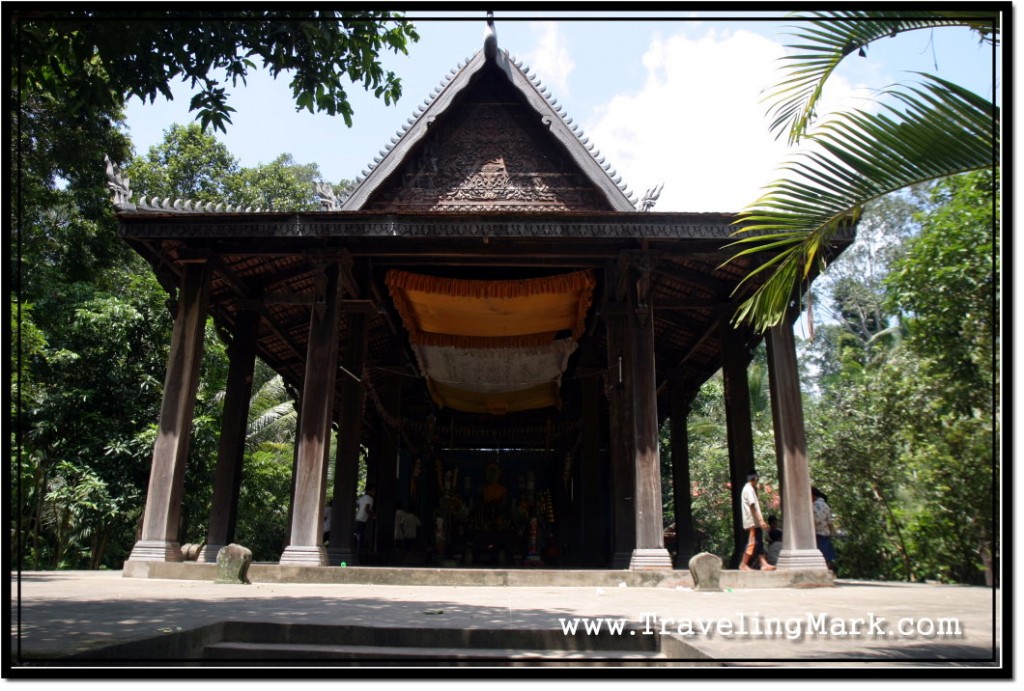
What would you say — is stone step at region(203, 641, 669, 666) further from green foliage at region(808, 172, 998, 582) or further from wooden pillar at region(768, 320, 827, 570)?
wooden pillar at region(768, 320, 827, 570)

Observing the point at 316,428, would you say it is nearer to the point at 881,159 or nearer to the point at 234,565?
the point at 234,565

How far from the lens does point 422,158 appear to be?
1072 cm

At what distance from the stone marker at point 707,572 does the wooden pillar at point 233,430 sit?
6.70 metres

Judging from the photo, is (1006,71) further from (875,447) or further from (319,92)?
(875,447)

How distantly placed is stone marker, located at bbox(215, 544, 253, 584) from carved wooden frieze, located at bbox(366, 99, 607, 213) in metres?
4.79

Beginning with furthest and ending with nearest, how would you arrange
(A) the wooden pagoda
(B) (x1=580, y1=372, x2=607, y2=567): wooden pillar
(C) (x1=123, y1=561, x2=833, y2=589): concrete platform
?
(B) (x1=580, y1=372, x2=607, y2=567): wooden pillar
(A) the wooden pagoda
(C) (x1=123, y1=561, x2=833, y2=589): concrete platform

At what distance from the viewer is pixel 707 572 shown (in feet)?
24.6

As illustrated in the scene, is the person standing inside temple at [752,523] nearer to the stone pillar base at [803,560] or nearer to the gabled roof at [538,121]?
the stone pillar base at [803,560]

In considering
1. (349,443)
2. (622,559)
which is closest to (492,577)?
(622,559)

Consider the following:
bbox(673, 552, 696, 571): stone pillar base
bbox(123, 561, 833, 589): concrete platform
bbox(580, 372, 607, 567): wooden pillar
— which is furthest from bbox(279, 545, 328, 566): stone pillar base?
bbox(673, 552, 696, 571): stone pillar base

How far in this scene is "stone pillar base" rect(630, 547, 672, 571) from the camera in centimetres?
845

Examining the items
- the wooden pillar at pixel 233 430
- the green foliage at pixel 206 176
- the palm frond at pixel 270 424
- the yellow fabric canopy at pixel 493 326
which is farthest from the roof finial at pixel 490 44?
the green foliage at pixel 206 176

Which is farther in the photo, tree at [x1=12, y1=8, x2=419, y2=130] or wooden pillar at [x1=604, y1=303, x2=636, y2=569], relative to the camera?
wooden pillar at [x1=604, y1=303, x2=636, y2=569]

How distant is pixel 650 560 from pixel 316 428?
4037 millimetres
